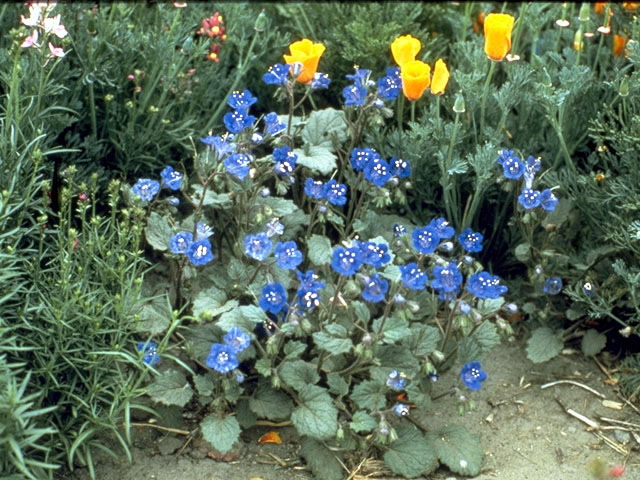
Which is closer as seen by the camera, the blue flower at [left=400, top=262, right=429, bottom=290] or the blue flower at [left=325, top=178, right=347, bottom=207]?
the blue flower at [left=400, top=262, right=429, bottom=290]

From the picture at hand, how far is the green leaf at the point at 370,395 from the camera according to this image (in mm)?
3242

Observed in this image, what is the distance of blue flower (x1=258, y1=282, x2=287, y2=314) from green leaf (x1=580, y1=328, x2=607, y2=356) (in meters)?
1.38

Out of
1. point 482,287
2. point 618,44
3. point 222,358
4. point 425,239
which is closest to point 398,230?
point 425,239

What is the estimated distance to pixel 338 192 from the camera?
3451 millimetres

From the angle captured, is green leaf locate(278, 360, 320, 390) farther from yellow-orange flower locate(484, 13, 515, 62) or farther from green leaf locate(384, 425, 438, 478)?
yellow-orange flower locate(484, 13, 515, 62)

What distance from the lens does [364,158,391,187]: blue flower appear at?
137 inches

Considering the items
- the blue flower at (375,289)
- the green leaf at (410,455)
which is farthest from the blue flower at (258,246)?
the green leaf at (410,455)

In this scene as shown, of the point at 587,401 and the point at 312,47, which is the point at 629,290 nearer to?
the point at 587,401

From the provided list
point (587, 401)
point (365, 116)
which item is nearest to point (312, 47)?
point (365, 116)

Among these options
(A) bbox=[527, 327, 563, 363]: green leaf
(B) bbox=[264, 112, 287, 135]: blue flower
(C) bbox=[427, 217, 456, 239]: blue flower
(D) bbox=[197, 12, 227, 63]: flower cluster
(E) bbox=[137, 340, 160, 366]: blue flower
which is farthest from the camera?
(D) bbox=[197, 12, 227, 63]: flower cluster

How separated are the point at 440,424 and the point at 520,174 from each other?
0.98 m

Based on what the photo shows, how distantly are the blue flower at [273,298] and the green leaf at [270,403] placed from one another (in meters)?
0.36

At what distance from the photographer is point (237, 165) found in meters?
3.29

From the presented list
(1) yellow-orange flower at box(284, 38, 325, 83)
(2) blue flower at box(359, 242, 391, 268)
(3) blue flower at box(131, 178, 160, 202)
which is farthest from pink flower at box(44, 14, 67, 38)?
(2) blue flower at box(359, 242, 391, 268)
